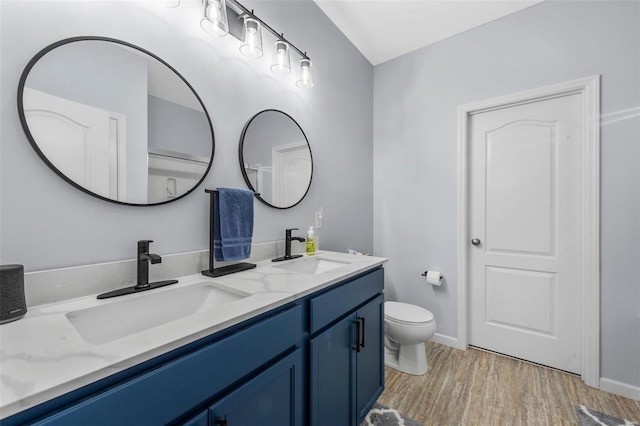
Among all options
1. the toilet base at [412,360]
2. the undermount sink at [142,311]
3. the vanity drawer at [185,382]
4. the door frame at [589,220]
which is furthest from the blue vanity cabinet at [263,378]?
the door frame at [589,220]

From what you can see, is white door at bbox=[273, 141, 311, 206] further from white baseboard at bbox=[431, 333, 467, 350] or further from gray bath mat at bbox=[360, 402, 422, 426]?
white baseboard at bbox=[431, 333, 467, 350]

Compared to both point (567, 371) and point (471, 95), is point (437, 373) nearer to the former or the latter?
point (567, 371)

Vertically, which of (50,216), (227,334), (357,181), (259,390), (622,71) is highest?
(622,71)

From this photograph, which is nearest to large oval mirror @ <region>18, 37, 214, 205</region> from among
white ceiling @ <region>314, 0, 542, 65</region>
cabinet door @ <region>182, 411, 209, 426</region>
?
cabinet door @ <region>182, 411, 209, 426</region>

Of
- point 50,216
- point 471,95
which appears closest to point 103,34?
point 50,216

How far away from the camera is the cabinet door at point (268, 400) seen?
0.73 m

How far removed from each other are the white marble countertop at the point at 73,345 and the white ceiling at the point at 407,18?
2.17m

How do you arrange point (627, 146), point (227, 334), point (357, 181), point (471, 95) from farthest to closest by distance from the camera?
point (357, 181), point (471, 95), point (627, 146), point (227, 334)

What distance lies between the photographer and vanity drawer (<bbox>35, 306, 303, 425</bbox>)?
19.9 inches

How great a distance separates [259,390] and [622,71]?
2.75 metres

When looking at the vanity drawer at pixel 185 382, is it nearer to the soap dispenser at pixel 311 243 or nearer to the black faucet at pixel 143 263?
the black faucet at pixel 143 263

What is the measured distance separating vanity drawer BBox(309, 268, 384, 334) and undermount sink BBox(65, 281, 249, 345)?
0.30 metres

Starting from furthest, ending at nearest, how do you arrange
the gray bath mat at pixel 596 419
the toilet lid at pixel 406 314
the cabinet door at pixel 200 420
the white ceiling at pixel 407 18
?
the white ceiling at pixel 407 18 → the toilet lid at pixel 406 314 → the gray bath mat at pixel 596 419 → the cabinet door at pixel 200 420

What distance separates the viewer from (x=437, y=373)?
1.96 m
